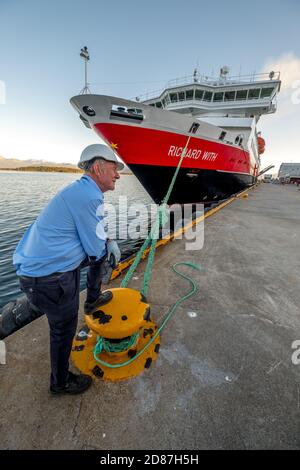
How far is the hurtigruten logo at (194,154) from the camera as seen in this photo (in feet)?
25.8

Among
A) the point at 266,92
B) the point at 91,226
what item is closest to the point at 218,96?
the point at 266,92

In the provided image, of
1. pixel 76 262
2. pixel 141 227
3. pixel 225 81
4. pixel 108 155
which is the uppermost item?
pixel 225 81

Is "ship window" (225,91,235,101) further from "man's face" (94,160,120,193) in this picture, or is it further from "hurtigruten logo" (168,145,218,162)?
"man's face" (94,160,120,193)

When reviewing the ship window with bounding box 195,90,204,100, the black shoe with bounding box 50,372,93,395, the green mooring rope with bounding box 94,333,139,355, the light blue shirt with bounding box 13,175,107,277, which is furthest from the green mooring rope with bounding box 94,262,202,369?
the ship window with bounding box 195,90,204,100

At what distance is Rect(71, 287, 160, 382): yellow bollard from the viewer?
5.28ft

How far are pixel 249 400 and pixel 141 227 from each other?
959 cm

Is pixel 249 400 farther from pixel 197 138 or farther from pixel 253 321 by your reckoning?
pixel 197 138

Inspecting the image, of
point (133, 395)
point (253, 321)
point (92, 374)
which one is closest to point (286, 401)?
point (253, 321)

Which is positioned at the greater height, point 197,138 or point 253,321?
point 197,138

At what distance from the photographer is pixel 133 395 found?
1.51 metres

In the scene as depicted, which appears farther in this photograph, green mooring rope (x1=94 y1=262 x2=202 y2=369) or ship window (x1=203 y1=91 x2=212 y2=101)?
ship window (x1=203 y1=91 x2=212 y2=101)

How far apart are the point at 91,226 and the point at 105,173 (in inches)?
18.4

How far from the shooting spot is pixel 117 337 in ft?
5.25

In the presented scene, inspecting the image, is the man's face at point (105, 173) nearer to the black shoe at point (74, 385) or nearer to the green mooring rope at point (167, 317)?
the green mooring rope at point (167, 317)
